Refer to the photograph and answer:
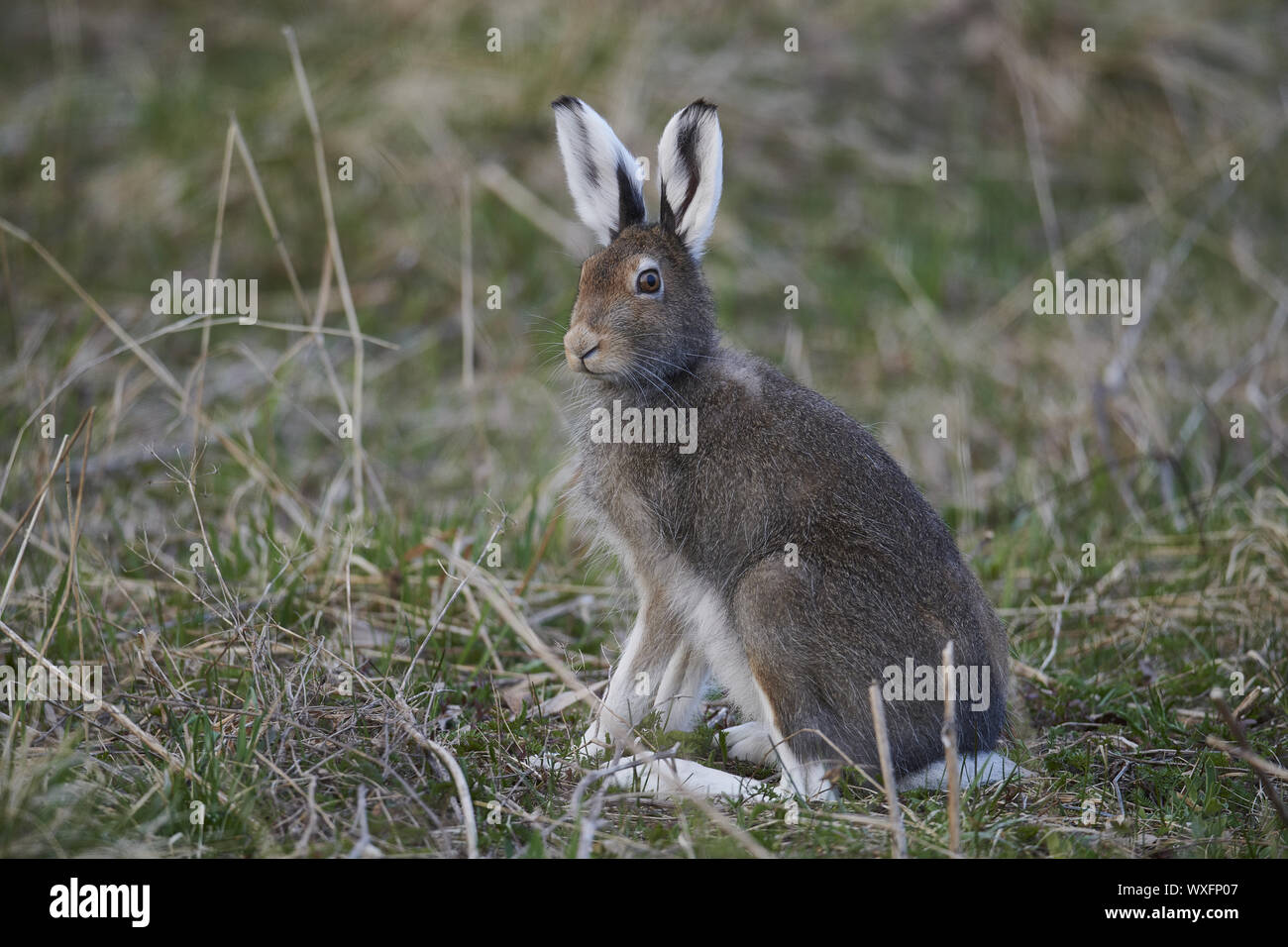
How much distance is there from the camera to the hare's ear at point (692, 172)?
4.40m

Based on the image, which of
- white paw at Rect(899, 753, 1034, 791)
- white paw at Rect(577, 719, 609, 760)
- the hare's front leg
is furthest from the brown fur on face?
white paw at Rect(899, 753, 1034, 791)

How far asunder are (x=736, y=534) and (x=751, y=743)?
0.83m

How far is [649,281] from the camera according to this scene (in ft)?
14.7

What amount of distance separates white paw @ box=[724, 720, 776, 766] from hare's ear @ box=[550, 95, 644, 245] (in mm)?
1932

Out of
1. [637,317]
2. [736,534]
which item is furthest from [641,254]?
[736,534]

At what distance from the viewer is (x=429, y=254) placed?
8969 millimetres

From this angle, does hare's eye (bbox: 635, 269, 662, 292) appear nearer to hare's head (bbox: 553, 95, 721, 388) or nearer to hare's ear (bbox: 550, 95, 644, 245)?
hare's head (bbox: 553, 95, 721, 388)

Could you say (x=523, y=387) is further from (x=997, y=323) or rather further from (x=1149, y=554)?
(x=1149, y=554)

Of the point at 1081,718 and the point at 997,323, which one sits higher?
the point at 997,323

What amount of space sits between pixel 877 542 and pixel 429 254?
5583 mm

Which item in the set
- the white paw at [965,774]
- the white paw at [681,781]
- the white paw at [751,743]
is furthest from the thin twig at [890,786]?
the white paw at [751,743]

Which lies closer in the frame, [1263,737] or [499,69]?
[1263,737]

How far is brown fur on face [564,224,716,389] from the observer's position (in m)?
4.34

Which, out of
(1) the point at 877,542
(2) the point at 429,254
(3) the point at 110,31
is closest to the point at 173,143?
(2) the point at 429,254
